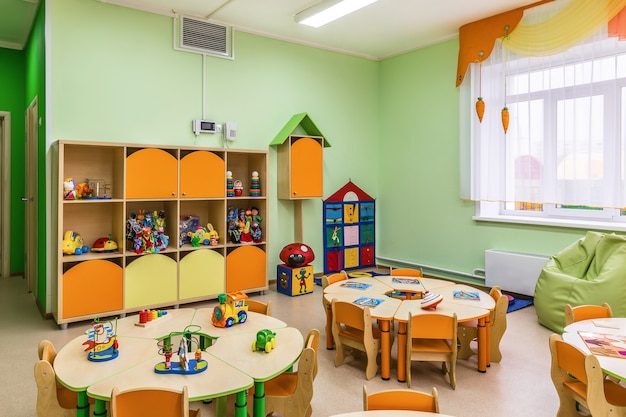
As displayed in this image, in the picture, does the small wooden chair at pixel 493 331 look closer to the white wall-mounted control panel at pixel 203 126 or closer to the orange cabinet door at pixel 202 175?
the orange cabinet door at pixel 202 175

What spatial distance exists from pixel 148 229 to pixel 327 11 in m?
2.99

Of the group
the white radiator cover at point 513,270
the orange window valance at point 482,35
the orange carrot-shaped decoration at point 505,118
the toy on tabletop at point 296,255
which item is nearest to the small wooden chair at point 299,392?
the toy on tabletop at point 296,255

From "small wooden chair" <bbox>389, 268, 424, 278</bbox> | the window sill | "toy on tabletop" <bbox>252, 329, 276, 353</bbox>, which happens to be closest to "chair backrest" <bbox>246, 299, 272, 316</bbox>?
"toy on tabletop" <bbox>252, 329, 276, 353</bbox>

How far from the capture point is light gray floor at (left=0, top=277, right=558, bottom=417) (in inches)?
111

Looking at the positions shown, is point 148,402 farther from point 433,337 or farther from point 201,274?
point 201,274

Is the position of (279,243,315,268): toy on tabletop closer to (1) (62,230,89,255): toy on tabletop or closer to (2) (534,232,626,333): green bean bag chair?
(1) (62,230,89,255): toy on tabletop

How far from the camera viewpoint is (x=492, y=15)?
5.24 m

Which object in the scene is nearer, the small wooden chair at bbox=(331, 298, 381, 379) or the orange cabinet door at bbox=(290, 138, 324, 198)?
the small wooden chair at bbox=(331, 298, 381, 379)

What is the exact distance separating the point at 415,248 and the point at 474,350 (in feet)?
9.45

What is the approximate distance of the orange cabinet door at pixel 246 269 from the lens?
5191 mm

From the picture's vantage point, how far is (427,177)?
6.31 metres

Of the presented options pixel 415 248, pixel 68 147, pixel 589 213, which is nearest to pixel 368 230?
pixel 415 248

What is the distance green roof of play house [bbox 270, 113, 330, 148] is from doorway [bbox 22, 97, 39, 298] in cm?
272

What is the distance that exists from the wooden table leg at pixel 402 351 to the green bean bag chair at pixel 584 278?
73.9 inches
